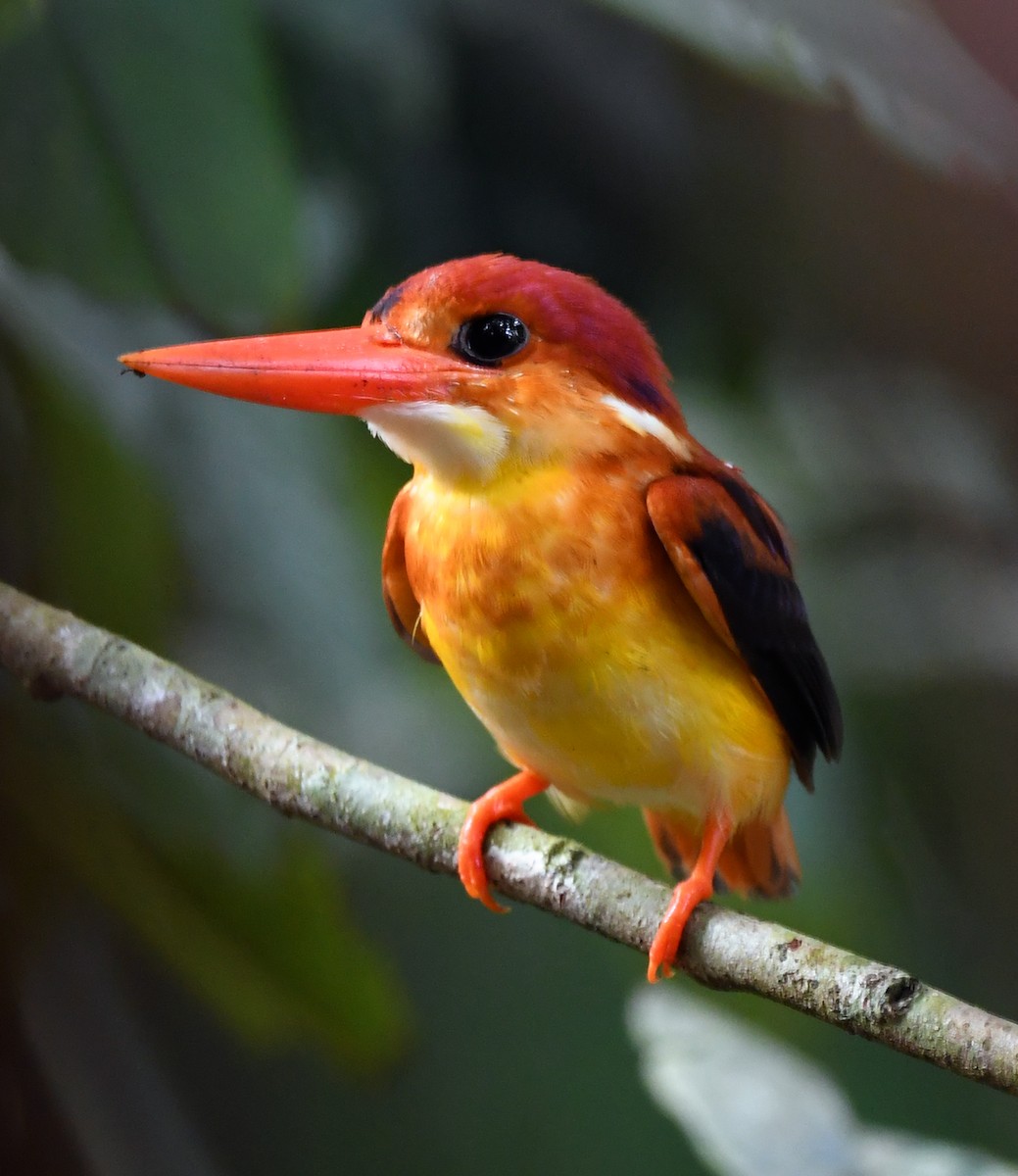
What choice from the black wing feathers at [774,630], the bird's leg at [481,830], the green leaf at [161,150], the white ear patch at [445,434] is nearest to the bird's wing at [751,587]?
the black wing feathers at [774,630]

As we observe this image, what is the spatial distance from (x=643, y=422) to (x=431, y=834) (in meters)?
0.32

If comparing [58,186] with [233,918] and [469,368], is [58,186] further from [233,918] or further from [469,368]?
[233,918]

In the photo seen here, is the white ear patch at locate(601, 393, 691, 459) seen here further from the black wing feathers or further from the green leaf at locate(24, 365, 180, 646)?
the green leaf at locate(24, 365, 180, 646)

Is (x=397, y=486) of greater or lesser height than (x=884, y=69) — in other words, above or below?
below

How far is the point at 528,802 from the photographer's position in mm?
980

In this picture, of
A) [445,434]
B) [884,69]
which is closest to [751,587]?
[445,434]

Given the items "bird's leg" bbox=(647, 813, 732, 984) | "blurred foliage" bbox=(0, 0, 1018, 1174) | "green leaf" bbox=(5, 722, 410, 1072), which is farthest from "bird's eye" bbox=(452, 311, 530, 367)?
"green leaf" bbox=(5, 722, 410, 1072)

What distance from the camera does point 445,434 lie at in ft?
2.14

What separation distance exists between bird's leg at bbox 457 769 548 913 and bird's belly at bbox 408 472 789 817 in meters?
0.07

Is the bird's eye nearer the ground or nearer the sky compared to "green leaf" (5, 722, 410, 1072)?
nearer the sky

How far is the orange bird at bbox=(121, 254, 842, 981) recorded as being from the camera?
0.64m

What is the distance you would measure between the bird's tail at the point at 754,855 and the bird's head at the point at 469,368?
0.33m

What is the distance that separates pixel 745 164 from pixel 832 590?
0.33 m

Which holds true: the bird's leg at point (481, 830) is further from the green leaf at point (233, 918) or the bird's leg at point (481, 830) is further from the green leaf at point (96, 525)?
the green leaf at point (96, 525)
